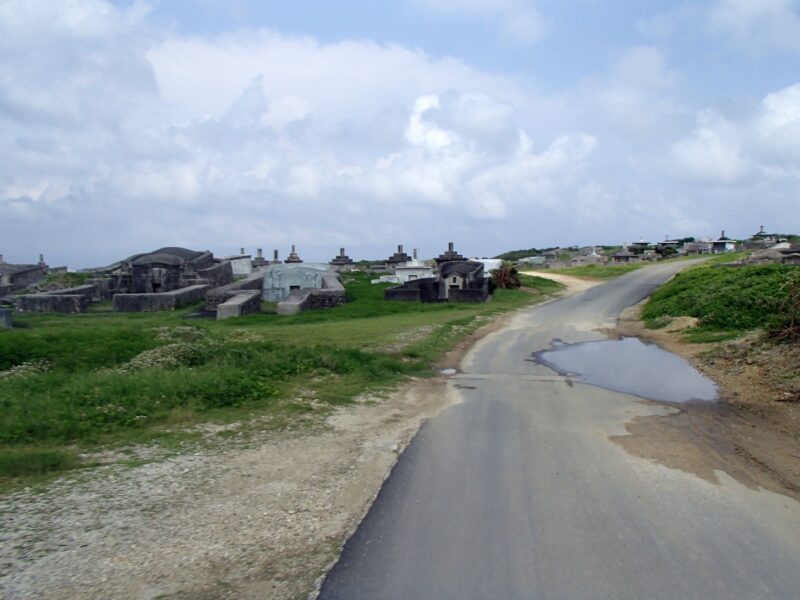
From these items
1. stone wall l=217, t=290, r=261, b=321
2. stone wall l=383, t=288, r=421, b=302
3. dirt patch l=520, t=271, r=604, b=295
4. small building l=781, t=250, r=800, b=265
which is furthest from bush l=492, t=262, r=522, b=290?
stone wall l=217, t=290, r=261, b=321

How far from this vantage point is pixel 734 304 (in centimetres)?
1767

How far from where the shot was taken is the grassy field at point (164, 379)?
6770mm

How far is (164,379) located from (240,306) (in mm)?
14028

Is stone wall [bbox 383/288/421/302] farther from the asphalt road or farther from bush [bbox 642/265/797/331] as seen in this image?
the asphalt road

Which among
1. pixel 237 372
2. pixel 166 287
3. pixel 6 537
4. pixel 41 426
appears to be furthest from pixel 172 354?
pixel 166 287

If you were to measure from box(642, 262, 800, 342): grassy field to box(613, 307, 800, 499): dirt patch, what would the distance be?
114cm

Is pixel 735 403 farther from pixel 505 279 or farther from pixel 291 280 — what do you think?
pixel 505 279

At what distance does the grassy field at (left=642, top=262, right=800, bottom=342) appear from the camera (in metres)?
15.0

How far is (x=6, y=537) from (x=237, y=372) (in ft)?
17.1

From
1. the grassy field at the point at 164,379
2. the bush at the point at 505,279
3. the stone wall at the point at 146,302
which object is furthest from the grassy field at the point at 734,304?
the stone wall at the point at 146,302

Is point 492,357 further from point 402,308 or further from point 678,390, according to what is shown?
point 402,308

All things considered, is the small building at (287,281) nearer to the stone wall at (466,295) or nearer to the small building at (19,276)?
the stone wall at (466,295)

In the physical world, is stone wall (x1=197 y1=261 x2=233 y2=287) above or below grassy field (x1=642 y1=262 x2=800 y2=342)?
above

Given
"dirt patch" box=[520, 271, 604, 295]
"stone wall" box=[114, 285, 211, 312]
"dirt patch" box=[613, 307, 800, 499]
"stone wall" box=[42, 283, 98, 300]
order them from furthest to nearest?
"dirt patch" box=[520, 271, 604, 295]
"stone wall" box=[42, 283, 98, 300]
"stone wall" box=[114, 285, 211, 312]
"dirt patch" box=[613, 307, 800, 499]
